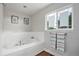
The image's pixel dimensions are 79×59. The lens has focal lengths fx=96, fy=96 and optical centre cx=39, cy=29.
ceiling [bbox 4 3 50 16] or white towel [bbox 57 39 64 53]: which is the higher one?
ceiling [bbox 4 3 50 16]

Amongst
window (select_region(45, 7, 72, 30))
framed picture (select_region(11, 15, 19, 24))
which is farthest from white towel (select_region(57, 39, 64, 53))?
framed picture (select_region(11, 15, 19, 24))

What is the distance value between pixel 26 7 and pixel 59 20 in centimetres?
48

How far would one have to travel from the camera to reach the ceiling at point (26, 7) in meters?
1.26

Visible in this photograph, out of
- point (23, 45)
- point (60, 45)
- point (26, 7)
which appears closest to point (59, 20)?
point (60, 45)

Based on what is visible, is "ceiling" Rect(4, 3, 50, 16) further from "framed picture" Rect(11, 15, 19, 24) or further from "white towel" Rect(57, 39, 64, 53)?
"white towel" Rect(57, 39, 64, 53)

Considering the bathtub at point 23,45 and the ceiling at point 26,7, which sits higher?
the ceiling at point 26,7

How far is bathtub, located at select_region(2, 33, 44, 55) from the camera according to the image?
1.24 meters

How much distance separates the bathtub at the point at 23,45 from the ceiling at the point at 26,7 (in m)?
0.35

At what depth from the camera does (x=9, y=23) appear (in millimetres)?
1287

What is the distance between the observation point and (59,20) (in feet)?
4.32

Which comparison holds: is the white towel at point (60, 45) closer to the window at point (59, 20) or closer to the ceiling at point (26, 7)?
the window at point (59, 20)

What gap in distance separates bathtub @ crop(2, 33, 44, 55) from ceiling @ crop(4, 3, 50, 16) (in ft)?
1.14

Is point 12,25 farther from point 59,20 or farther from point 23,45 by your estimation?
point 59,20

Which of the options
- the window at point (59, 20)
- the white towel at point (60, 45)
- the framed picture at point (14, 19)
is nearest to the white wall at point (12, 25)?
the framed picture at point (14, 19)
